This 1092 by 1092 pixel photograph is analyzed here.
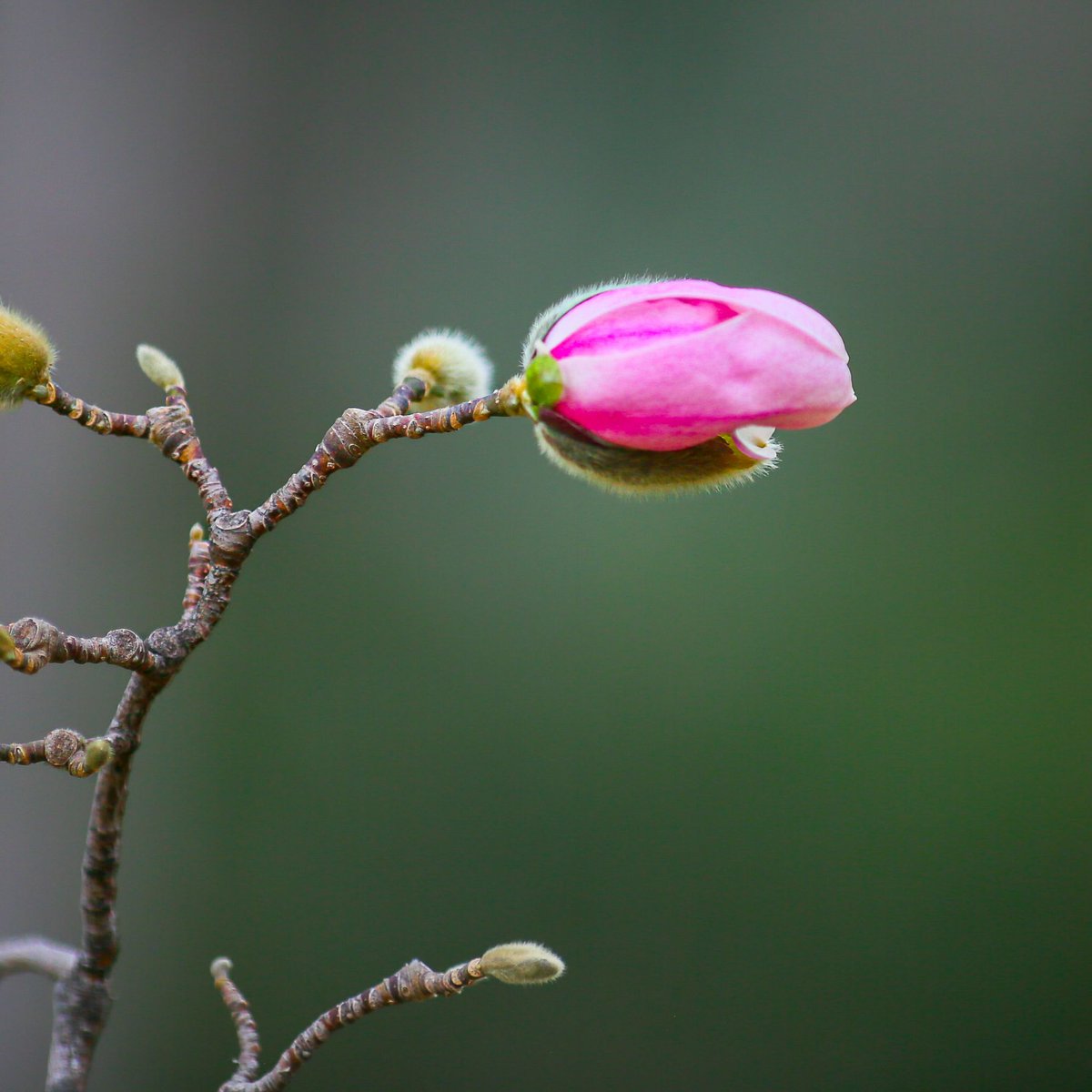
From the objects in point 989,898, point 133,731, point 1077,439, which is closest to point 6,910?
point 133,731

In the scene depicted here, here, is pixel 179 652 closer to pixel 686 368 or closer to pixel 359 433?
pixel 359 433

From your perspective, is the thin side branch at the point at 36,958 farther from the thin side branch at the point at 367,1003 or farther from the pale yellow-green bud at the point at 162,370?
the pale yellow-green bud at the point at 162,370

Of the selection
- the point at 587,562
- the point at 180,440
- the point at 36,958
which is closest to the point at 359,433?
the point at 180,440

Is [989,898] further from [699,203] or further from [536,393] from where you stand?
[536,393]

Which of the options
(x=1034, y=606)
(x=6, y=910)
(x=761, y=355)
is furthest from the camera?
(x=1034, y=606)

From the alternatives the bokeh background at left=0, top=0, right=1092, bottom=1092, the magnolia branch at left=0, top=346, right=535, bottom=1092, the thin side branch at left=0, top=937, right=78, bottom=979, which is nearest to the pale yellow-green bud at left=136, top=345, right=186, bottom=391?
the magnolia branch at left=0, top=346, right=535, bottom=1092
